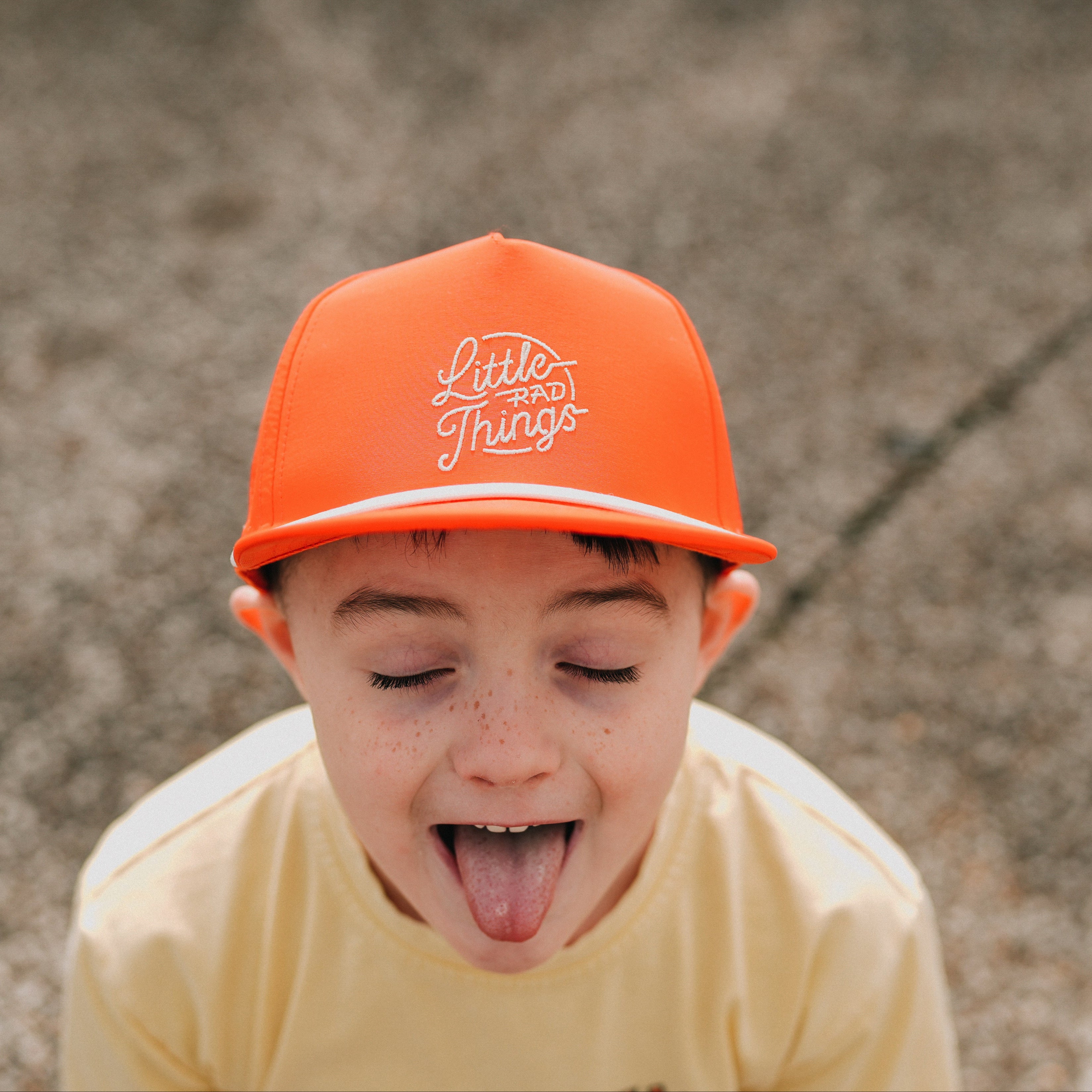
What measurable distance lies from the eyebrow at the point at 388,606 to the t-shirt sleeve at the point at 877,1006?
23.7 inches

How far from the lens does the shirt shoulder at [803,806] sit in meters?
1.23

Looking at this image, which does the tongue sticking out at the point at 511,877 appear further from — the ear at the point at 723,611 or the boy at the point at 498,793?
the ear at the point at 723,611

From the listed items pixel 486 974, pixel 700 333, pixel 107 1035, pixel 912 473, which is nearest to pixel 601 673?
pixel 486 974

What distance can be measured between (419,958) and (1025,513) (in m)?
1.70

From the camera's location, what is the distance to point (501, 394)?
2.83 feet

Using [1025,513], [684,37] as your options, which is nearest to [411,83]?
[684,37]

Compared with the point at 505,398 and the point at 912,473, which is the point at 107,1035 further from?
the point at 912,473

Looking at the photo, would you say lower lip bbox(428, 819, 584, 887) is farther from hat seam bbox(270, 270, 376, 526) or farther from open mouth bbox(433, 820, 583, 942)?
hat seam bbox(270, 270, 376, 526)

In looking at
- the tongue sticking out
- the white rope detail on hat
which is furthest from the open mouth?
the white rope detail on hat

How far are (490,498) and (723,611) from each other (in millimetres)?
362

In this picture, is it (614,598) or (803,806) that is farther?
(803,806)

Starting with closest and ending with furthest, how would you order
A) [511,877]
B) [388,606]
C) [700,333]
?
[388,606] < [511,877] < [700,333]

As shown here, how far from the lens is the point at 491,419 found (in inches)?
33.8

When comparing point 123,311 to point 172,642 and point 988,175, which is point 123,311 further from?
point 988,175
